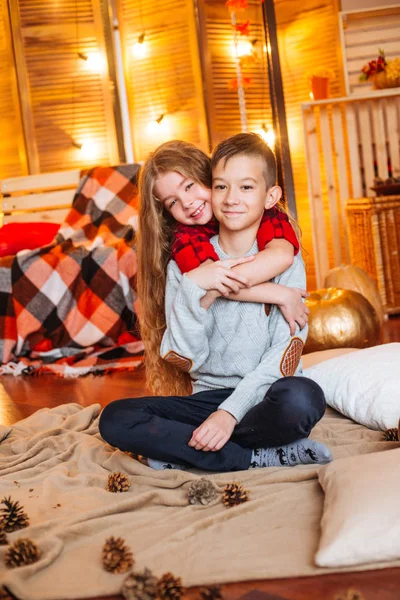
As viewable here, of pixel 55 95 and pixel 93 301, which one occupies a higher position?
pixel 55 95

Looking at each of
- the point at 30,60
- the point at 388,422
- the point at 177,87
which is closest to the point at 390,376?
the point at 388,422

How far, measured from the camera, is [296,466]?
4.97 feet

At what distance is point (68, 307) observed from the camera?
3.53m

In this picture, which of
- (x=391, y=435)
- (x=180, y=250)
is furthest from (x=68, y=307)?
(x=391, y=435)

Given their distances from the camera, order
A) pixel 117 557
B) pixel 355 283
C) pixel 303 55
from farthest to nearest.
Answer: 1. pixel 303 55
2. pixel 355 283
3. pixel 117 557

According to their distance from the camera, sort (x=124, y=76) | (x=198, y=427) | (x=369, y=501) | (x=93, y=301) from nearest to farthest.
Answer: (x=369, y=501), (x=198, y=427), (x=93, y=301), (x=124, y=76)

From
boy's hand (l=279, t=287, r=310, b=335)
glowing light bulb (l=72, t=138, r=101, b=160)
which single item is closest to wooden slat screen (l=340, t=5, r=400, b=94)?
glowing light bulb (l=72, t=138, r=101, b=160)

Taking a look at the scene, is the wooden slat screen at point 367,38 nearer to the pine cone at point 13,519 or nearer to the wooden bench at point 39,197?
the wooden bench at point 39,197

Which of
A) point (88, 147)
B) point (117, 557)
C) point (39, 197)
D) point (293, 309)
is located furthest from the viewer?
point (88, 147)

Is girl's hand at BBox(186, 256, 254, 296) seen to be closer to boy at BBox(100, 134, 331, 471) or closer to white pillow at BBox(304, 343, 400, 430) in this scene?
boy at BBox(100, 134, 331, 471)

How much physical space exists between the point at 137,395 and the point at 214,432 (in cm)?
105

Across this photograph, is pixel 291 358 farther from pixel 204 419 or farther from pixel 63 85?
pixel 63 85

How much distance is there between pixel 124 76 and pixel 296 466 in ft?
13.9

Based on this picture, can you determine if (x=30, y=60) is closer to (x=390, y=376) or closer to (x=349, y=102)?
(x=349, y=102)
